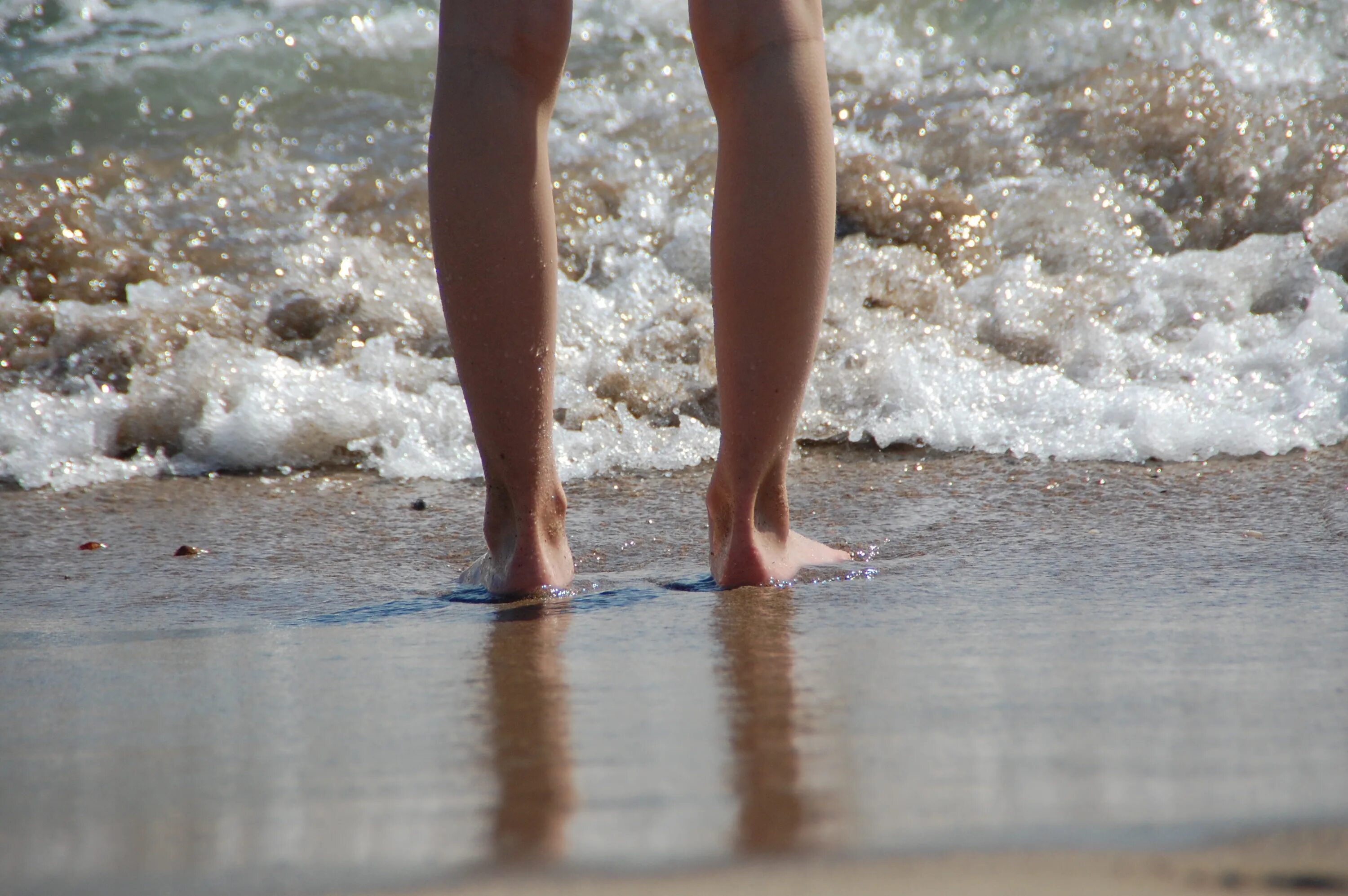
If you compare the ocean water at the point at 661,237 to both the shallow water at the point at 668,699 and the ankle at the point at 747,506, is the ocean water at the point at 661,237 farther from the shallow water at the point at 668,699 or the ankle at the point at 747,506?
the ankle at the point at 747,506

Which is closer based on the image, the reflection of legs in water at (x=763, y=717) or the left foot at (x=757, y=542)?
the reflection of legs in water at (x=763, y=717)

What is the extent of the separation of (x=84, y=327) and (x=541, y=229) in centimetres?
208

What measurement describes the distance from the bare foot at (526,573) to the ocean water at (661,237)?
0.86m

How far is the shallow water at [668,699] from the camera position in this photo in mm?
738

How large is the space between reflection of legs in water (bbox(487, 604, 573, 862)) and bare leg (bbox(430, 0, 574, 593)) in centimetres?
26

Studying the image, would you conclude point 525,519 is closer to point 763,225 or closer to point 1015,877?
point 763,225

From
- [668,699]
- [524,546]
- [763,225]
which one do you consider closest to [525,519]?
[524,546]

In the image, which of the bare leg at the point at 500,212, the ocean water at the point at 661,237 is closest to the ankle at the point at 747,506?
the bare leg at the point at 500,212

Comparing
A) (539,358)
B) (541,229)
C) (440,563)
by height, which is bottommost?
(440,563)

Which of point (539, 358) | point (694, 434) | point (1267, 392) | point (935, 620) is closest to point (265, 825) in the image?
point (935, 620)

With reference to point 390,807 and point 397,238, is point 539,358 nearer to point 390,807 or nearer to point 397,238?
point 390,807

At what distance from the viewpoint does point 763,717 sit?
97 centimetres

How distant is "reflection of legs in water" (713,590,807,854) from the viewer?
74 centimetres

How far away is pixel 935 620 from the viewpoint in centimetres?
131
